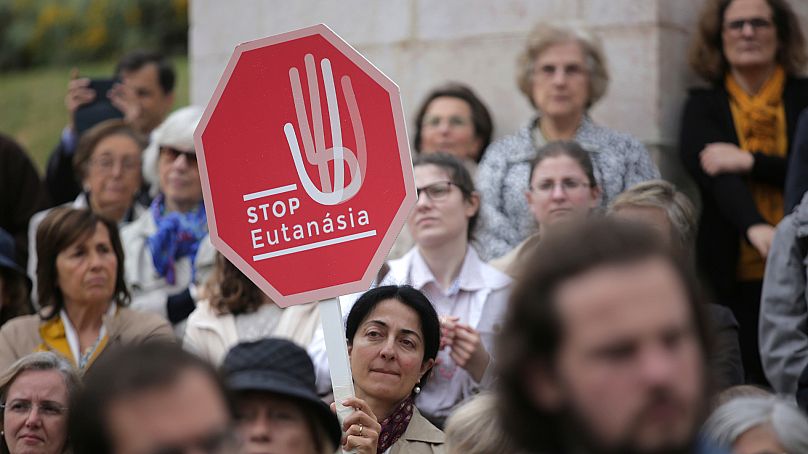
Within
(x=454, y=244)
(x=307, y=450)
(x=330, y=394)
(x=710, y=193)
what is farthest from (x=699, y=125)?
(x=307, y=450)

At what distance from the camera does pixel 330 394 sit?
18.9ft

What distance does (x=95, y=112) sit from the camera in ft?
28.9

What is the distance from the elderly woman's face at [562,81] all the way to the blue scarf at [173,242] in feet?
5.96

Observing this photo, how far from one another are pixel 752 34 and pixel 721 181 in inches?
28.7

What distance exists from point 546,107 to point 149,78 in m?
3.01

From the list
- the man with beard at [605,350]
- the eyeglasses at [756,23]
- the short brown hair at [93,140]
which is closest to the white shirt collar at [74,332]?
the short brown hair at [93,140]

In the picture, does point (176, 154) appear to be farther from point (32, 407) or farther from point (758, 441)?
point (758, 441)

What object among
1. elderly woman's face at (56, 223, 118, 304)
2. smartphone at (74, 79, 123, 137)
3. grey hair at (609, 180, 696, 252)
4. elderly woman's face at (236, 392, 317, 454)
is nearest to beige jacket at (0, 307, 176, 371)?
elderly woman's face at (56, 223, 118, 304)

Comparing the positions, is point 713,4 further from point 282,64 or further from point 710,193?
point 282,64

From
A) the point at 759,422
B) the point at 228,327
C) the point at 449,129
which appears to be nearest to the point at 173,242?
the point at 228,327

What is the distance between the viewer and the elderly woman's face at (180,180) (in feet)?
24.7

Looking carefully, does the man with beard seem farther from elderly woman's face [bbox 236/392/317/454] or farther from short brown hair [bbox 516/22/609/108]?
short brown hair [bbox 516/22/609/108]

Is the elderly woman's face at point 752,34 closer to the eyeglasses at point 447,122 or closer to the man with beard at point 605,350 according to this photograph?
the eyeglasses at point 447,122

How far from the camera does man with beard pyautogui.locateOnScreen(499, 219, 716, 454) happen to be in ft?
6.39
